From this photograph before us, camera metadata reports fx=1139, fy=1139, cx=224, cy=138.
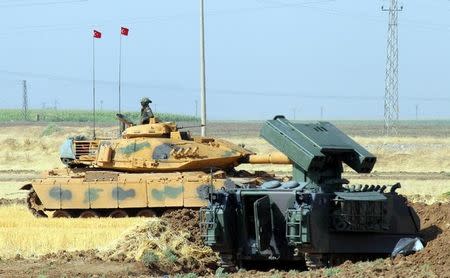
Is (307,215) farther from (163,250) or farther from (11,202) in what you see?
(11,202)

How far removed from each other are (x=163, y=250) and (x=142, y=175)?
8.40 m

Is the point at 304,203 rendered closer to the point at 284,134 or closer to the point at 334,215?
the point at 334,215

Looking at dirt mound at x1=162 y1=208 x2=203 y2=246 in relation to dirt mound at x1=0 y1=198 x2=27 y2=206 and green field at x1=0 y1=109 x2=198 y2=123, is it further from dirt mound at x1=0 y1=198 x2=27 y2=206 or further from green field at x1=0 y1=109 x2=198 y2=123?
green field at x1=0 y1=109 x2=198 y2=123

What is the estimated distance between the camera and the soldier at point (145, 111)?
30328 mm

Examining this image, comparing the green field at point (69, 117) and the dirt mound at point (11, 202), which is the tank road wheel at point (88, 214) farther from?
the green field at point (69, 117)

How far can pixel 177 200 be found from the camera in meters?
28.5

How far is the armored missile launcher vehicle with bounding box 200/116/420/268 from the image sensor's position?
60.8 ft

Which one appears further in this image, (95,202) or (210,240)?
(95,202)

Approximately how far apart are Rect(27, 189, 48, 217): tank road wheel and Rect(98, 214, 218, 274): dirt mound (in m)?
7.80

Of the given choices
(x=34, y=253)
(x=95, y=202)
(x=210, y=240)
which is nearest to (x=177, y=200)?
(x=95, y=202)

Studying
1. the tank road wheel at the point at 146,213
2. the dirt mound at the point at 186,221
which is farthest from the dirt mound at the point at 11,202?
the dirt mound at the point at 186,221

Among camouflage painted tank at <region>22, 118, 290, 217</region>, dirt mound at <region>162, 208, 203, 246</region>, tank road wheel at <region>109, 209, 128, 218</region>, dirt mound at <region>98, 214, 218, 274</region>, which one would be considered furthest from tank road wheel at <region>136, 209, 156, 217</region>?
dirt mound at <region>98, 214, 218, 274</region>

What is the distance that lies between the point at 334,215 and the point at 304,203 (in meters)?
0.85

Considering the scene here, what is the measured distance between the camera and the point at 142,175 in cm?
2941
